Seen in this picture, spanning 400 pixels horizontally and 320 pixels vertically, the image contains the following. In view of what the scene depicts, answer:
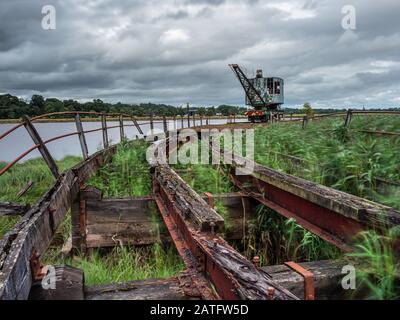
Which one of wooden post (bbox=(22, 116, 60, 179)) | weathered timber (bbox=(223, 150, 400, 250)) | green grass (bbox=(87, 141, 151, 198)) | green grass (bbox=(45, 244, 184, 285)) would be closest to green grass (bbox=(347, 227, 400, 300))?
weathered timber (bbox=(223, 150, 400, 250))

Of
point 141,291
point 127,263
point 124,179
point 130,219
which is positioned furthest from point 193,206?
point 124,179

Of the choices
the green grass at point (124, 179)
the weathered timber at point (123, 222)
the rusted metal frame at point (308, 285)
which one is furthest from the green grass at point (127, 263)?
the rusted metal frame at point (308, 285)

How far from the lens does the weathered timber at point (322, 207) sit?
2.99 meters

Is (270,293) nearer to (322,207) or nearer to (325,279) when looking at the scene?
(325,279)

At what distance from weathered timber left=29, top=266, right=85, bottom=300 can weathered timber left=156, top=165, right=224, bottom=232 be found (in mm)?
929

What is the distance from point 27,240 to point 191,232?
117 centimetres

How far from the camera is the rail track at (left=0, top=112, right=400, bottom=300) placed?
84.7 inches

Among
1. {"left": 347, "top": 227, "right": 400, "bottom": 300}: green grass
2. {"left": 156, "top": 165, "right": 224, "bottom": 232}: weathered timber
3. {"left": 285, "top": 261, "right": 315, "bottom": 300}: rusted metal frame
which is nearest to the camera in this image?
{"left": 285, "top": 261, "right": 315, "bottom": 300}: rusted metal frame

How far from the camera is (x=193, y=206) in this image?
3.20 metres

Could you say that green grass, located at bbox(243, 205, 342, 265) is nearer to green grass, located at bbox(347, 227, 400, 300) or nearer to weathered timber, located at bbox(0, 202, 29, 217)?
green grass, located at bbox(347, 227, 400, 300)

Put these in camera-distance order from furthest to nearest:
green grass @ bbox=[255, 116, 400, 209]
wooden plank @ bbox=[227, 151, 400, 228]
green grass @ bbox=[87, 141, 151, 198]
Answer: green grass @ bbox=[87, 141, 151, 198], green grass @ bbox=[255, 116, 400, 209], wooden plank @ bbox=[227, 151, 400, 228]

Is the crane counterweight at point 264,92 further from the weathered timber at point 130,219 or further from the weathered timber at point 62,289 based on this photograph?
the weathered timber at point 62,289
